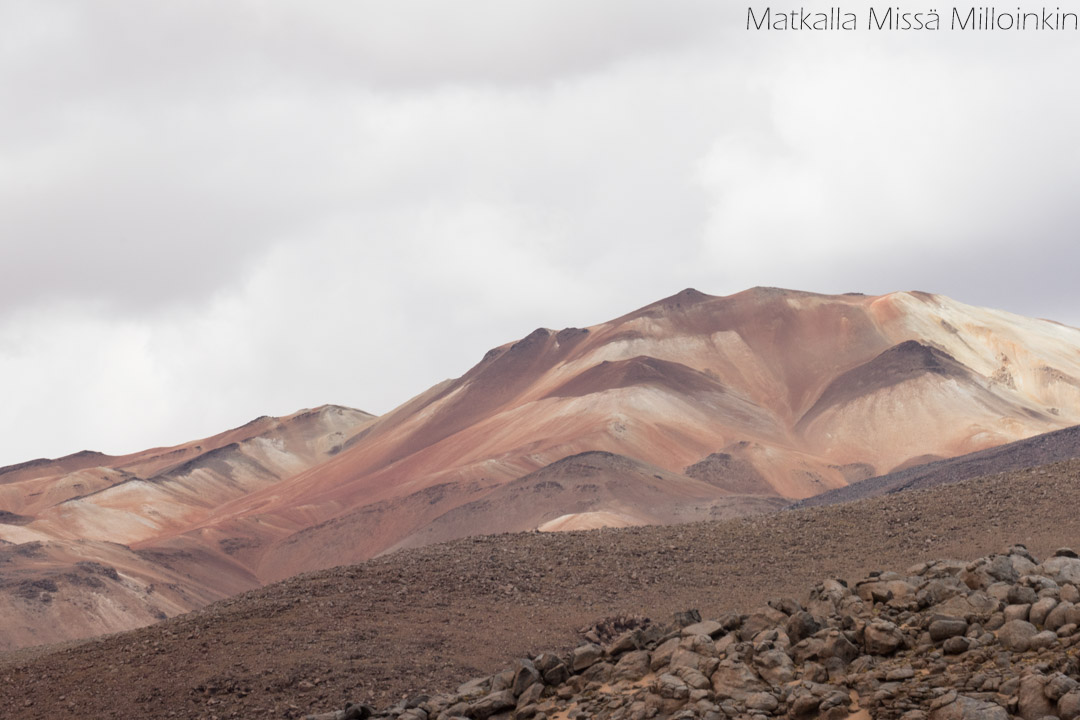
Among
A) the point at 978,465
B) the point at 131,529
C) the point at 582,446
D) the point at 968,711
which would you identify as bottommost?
the point at 968,711

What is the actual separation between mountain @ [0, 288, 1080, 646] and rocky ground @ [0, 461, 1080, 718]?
27514mm

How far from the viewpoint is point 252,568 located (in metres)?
78.8

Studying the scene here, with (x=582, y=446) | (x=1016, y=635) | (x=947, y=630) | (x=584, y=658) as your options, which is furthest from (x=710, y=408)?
(x=1016, y=635)

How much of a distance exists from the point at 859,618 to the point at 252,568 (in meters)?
70.9

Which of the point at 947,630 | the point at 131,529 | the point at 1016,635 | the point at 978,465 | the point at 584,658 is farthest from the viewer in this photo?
the point at 131,529

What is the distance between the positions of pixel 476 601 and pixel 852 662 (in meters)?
13.8

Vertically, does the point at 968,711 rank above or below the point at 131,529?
below

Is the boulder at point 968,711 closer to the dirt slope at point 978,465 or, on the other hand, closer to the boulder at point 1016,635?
the boulder at point 1016,635

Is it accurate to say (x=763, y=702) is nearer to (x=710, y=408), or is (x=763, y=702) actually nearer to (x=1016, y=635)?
(x=1016, y=635)

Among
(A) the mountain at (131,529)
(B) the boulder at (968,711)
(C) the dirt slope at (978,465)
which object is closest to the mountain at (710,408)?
(A) the mountain at (131,529)

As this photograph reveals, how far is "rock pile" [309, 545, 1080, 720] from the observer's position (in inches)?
436

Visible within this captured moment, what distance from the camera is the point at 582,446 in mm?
84938

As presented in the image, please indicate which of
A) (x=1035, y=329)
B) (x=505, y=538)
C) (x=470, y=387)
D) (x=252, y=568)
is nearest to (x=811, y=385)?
(x=1035, y=329)

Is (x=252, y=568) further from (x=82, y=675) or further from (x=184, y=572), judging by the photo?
(x=82, y=675)
